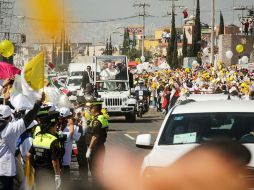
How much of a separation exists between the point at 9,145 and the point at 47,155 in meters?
1.47

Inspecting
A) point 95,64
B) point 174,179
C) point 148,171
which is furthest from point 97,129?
point 95,64

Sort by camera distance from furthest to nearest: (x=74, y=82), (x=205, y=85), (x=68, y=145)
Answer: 1. (x=74, y=82)
2. (x=205, y=85)
3. (x=68, y=145)

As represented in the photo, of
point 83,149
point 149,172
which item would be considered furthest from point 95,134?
point 149,172

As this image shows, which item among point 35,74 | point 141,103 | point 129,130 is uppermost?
point 35,74

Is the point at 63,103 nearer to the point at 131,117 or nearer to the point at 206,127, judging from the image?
the point at 206,127

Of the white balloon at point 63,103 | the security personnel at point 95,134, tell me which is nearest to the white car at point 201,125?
the security personnel at point 95,134

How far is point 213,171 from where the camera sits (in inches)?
186

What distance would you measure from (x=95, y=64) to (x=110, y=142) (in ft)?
38.8

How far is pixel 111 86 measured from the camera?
1340 inches

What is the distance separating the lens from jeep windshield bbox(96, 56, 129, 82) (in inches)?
1329

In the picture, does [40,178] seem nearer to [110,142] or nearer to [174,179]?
[174,179]

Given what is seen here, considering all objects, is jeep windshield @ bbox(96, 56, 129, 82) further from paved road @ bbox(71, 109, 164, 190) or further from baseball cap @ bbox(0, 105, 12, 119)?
baseball cap @ bbox(0, 105, 12, 119)

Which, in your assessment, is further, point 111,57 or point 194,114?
point 111,57

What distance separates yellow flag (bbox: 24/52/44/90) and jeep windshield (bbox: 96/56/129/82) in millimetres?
24679
